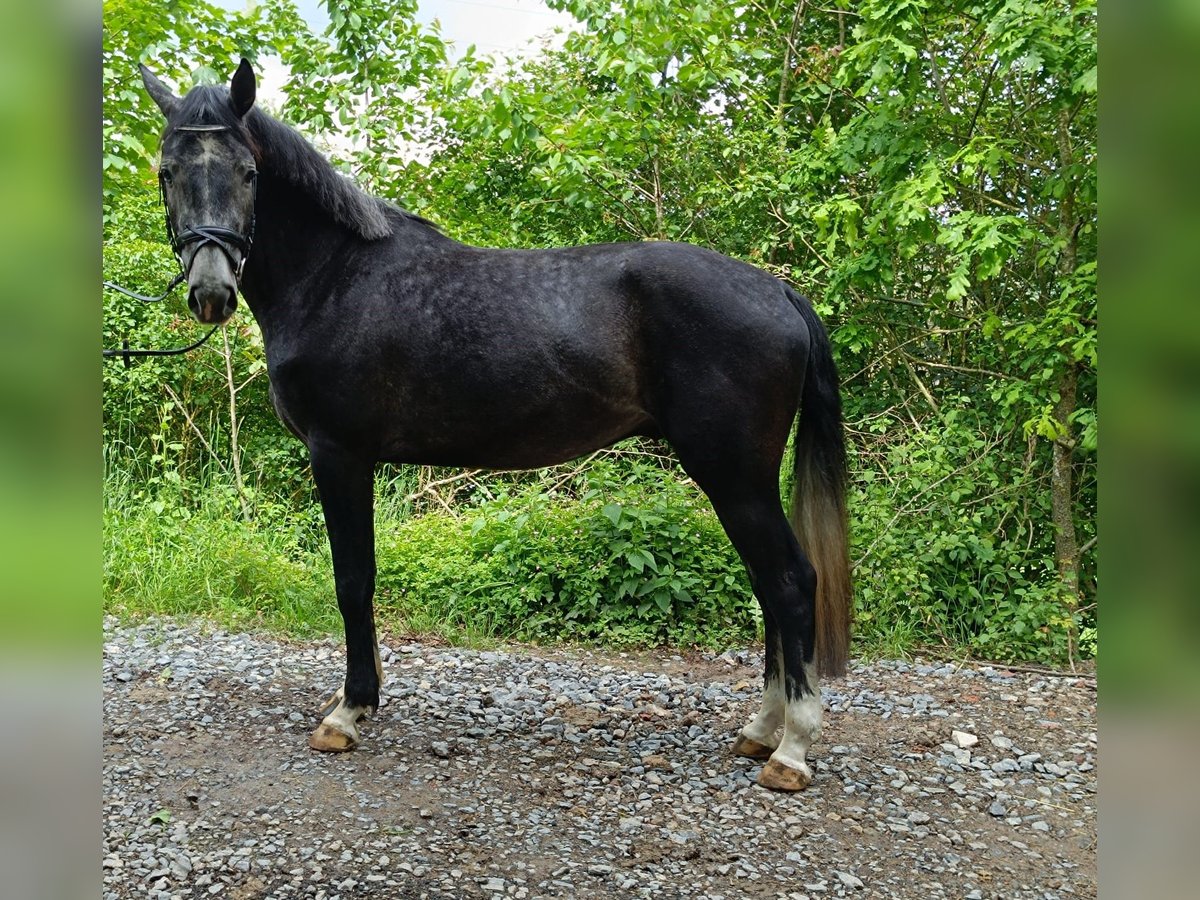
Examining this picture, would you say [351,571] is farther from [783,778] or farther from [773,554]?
[783,778]

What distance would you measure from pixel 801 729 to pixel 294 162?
2.79 meters

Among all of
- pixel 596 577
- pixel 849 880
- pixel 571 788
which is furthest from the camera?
pixel 596 577

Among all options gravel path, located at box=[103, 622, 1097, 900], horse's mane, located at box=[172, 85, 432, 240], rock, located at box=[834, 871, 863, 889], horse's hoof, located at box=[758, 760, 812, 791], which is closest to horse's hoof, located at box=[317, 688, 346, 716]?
gravel path, located at box=[103, 622, 1097, 900]

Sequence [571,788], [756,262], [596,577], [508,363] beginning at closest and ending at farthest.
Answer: [571,788] < [508,363] < [596,577] < [756,262]

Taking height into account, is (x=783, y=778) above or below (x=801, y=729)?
below

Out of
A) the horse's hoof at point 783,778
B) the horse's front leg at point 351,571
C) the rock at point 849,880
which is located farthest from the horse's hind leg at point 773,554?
the horse's front leg at point 351,571

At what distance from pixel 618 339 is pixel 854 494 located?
2771mm

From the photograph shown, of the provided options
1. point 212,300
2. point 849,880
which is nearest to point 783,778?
point 849,880

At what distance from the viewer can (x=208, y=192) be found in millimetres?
2928

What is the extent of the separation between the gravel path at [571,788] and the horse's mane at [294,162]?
2044 millimetres

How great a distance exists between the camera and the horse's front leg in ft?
10.9

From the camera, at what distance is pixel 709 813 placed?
9.64ft
